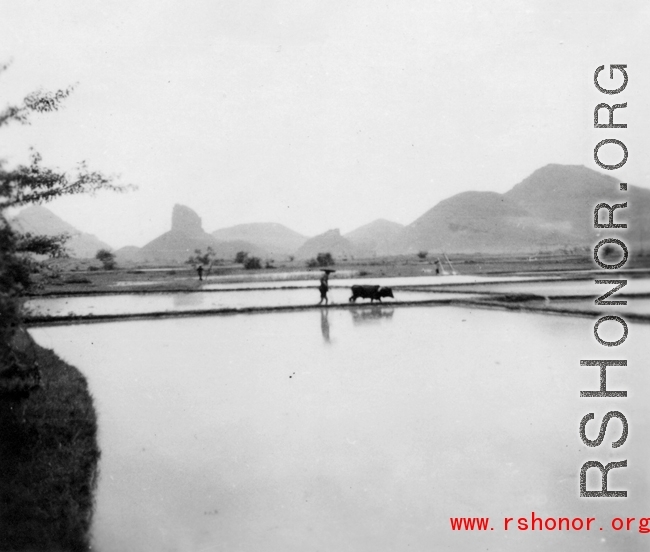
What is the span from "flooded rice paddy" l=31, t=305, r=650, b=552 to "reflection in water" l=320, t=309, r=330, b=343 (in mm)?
776

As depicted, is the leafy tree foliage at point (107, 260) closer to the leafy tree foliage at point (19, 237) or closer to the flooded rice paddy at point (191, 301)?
the flooded rice paddy at point (191, 301)

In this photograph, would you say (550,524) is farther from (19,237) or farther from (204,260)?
(204,260)

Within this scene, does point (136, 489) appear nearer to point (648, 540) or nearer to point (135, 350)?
point (648, 540)

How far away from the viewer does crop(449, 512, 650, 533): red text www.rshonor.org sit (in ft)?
14.8

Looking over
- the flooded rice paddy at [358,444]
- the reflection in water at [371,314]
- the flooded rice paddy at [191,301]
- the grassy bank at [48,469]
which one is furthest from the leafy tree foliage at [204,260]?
the grassy bank at [48,469]

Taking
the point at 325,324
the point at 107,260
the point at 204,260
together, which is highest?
the point at 107,260

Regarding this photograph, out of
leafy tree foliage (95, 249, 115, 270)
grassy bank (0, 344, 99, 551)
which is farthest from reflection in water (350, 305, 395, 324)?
leafy tree foliage (95, 249, 115, 270)

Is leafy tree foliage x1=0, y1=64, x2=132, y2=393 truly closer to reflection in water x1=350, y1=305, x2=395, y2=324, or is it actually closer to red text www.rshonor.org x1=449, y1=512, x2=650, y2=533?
red text www.rshonor.org x1=449, y1=512, x2=650, y2=533

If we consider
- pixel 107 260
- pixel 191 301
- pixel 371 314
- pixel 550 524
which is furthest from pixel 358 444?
pixel 107 260

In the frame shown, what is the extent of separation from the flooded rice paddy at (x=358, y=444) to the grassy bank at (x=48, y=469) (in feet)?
0.74

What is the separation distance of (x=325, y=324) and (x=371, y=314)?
90.5 inches

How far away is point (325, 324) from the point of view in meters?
15.1

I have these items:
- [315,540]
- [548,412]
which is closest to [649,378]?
[548,412]

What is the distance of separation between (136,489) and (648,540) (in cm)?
472
